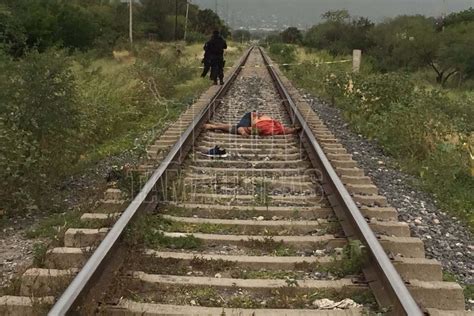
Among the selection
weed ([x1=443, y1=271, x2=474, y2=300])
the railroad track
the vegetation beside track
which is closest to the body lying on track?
the vegetation beside track

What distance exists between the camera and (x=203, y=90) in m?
16.0

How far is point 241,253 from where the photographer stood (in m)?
4.44

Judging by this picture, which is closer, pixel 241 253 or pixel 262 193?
pixel 241 253

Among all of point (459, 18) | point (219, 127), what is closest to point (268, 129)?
point (219, 127)

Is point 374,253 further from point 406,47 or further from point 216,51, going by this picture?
point 406,47

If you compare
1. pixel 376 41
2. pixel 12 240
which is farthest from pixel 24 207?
pixel 376 41

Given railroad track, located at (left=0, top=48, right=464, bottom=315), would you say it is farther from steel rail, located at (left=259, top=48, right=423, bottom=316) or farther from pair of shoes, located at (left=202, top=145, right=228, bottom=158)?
pair of shoes, located at (left=202, top=145, right=228, bottom=158)

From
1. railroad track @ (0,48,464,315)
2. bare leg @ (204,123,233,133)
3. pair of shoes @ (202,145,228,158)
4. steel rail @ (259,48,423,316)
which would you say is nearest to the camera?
steel rail @ (259,48,423,316)

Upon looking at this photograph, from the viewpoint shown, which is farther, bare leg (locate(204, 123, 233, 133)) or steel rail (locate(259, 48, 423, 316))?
bare leg (locate(204, 123, 233, 133))

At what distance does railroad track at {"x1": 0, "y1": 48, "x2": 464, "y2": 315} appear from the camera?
11.6ft

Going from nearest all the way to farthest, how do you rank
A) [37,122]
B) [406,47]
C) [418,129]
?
[37,122]
[418,129]
[406,47]

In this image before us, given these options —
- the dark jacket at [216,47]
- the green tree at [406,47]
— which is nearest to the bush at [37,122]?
the dark jacket at [216,47]

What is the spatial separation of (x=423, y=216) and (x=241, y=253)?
90.1 inches

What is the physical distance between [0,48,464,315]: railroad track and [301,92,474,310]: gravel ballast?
→ 345 mm
